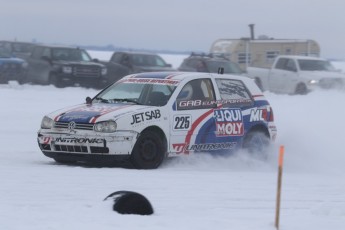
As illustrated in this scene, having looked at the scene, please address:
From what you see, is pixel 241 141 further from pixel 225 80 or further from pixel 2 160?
pixel 2 160

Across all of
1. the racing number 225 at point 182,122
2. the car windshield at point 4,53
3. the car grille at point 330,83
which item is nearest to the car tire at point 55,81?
the car windshield at point 4,53

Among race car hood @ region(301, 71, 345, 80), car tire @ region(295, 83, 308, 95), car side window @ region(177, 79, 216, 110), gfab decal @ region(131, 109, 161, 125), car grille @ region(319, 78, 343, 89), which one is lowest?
car tire @ region(295, 83, 308, 95)

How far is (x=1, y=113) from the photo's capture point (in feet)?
69.2

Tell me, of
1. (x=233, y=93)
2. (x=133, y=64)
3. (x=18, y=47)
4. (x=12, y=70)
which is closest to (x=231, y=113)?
(x=233, y=93)

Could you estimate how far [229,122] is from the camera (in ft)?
45.2

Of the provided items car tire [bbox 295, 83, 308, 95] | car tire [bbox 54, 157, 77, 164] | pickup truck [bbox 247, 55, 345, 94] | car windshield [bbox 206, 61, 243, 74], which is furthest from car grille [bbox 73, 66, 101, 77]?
car tire [bbox 54, 157, 77, 164]

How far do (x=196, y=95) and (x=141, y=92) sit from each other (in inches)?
33.4

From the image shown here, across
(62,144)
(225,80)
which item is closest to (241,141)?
(225,80)

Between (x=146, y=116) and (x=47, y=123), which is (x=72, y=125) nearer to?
(x=47, y=123)

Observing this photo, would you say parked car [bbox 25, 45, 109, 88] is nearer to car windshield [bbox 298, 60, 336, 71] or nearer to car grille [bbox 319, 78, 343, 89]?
car windshield [bbox 298, 60, 336, 71]

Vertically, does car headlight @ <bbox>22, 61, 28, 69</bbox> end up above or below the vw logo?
below

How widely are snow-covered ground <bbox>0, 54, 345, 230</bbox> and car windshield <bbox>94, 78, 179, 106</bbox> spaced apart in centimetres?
99

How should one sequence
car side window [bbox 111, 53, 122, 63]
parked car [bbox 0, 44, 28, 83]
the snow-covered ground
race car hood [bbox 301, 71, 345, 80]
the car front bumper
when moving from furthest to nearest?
car side window [bbox 111, 53, 122, 63] < parked car [bbox 0, 44, 28, 83] < race car hood [bbox 301, 71, 345, 80] < the car front bumper < the snow-covered ground

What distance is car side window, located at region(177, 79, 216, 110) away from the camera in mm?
13219
